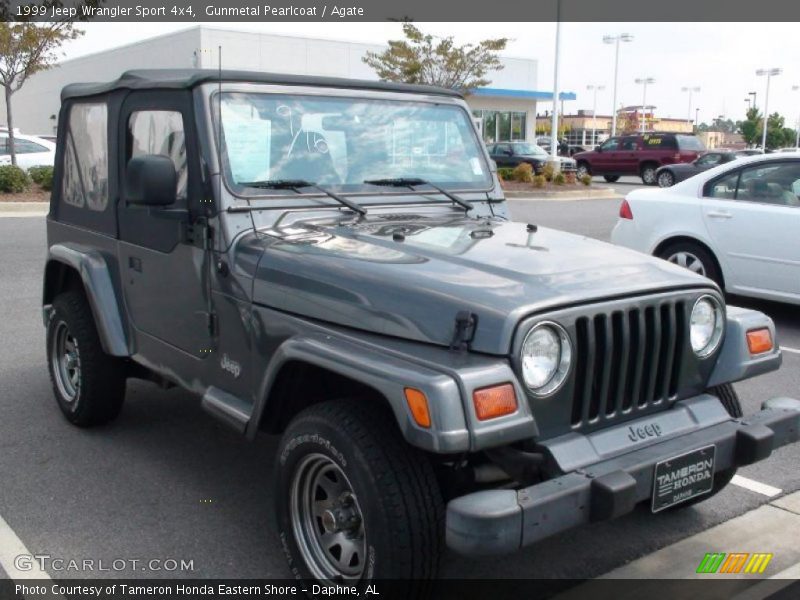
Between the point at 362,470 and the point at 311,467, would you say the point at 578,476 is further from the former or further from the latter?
the point at 311,467

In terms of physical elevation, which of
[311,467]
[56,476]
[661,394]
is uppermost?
[661,394]

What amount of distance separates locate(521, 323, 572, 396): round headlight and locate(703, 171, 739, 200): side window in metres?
5.83

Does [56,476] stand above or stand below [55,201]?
below

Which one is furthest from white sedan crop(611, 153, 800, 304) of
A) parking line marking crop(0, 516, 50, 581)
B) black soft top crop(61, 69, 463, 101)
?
parking line marking crop(0, 516, 50, 581)

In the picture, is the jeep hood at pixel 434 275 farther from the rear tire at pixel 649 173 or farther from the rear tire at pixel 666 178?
the rear tire at pixel 649 173

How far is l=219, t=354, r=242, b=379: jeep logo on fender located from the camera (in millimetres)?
3680

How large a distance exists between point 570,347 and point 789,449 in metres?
2.66

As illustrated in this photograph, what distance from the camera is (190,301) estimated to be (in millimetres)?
3965

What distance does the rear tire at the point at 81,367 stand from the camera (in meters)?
4.80

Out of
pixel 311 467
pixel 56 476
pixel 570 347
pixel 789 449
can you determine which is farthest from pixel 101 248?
pixel 789 449

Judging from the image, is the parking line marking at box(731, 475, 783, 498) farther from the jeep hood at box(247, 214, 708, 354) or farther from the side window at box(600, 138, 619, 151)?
the side window at box(600, 138, 619, 151)

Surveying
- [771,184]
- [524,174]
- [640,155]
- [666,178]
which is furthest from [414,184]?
[640,155]

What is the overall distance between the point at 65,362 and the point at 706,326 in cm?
370

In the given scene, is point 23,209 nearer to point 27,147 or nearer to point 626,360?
point 27,147
